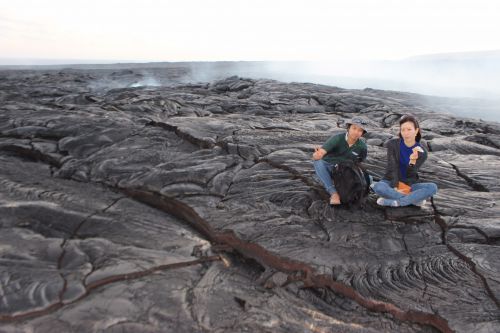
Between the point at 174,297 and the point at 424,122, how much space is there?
49.7ft

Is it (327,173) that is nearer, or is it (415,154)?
(415,154)

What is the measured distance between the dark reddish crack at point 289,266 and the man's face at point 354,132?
2.29m

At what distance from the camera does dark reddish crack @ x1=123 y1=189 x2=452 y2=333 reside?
13.5 feet

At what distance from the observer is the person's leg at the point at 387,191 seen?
5.82 m

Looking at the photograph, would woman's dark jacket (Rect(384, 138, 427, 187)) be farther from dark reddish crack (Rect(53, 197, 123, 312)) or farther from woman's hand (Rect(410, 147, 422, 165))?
dark reddish crack (Rect(53, 197, 123, 312))

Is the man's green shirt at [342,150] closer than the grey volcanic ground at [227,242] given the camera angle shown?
No

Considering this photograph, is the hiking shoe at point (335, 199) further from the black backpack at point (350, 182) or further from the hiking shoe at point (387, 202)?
the hiking shoe at point (387, 202)

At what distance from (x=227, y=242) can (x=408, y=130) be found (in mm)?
3312

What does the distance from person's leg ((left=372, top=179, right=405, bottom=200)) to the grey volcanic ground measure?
12.0 inches

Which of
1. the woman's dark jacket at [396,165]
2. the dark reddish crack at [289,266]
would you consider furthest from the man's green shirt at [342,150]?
the dark reddish crack at [289,266]

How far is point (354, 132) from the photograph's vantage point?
570cm

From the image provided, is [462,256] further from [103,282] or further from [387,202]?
[103,282]

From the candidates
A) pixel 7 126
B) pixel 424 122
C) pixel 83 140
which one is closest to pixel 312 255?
pixel 83 140

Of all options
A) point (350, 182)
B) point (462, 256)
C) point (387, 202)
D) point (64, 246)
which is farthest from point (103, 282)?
point (462, 256)
